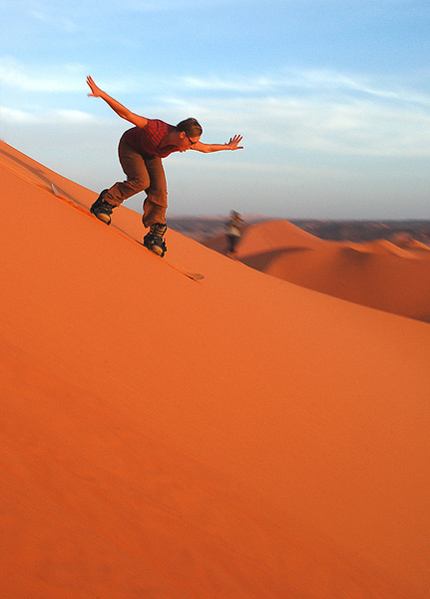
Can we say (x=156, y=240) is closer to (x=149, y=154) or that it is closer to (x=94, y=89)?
(x=149, y=154)

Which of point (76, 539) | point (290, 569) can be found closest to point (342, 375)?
point (290, 569)

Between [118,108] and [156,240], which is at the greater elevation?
[118,108]

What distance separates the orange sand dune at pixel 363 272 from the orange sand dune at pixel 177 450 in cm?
1170

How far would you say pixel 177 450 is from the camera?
6.98 ft

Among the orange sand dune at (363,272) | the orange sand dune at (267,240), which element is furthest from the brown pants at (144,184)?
the orange sand dune at (267,240)

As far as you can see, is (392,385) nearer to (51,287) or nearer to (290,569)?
(290,569)

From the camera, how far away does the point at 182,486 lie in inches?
76.1

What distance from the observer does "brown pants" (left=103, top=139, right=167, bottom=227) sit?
4.45 meters

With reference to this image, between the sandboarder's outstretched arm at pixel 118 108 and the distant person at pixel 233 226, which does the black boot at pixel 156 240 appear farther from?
the distant person at pixel 233 226

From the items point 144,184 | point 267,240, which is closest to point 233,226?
point 144,184

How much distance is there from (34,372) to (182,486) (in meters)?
0.85

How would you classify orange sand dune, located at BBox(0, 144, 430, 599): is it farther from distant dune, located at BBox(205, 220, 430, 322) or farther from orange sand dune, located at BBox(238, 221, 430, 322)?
orange sand dune, located at BBox(238, 221, 430, 322)

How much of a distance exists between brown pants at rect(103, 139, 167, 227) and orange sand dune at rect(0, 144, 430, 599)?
2.19 ft

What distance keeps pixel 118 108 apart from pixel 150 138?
418 millimetres
